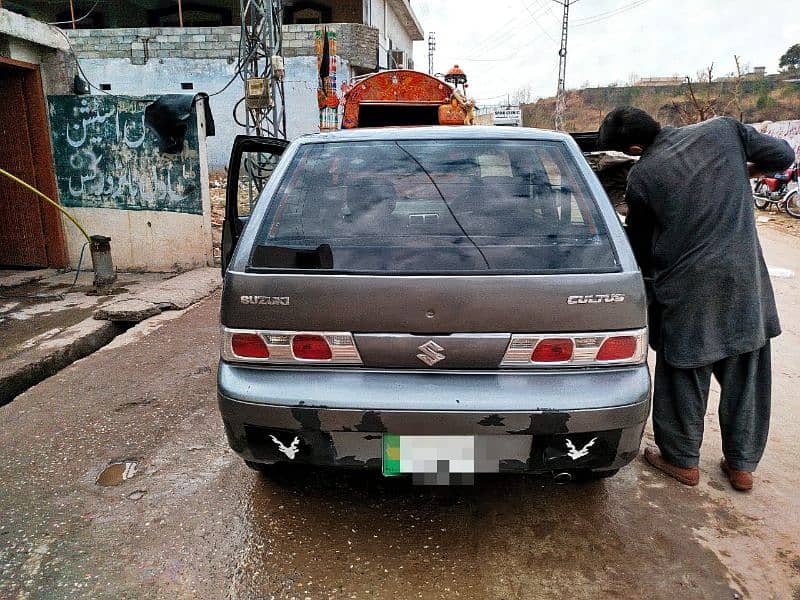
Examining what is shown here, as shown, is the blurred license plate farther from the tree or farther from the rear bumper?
the tree

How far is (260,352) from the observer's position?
2.03 metres

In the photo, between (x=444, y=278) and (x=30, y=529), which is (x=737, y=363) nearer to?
(x=444, y=278)

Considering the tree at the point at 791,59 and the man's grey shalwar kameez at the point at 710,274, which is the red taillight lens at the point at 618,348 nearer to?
the man's grey shalwar kameez at the point at 710,274

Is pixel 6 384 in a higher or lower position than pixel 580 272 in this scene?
lower

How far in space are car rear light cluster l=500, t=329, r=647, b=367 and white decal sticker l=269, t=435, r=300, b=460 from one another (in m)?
0.76

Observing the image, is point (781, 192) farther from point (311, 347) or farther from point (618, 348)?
point (311, 347)

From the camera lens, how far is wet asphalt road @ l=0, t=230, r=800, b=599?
2.02 metres

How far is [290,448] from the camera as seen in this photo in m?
2.01

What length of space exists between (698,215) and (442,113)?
8118 mm

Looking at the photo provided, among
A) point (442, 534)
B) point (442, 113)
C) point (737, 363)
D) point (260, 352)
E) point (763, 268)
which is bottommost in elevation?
point (442, 534)

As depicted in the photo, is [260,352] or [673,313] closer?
[260,352]

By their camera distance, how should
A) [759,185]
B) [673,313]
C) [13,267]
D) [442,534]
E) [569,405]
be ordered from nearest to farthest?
[569,405], [442,534], [673,313], [13,267], [759,185]

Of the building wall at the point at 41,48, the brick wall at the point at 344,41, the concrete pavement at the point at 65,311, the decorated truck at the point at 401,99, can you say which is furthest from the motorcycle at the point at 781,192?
the building wall at the point at 41,48

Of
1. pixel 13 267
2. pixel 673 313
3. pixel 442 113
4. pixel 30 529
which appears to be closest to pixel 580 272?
pixel 673 313
